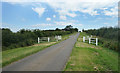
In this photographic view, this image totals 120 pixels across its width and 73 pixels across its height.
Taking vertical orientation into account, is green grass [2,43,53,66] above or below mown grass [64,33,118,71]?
above

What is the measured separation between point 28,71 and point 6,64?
1.61 meters

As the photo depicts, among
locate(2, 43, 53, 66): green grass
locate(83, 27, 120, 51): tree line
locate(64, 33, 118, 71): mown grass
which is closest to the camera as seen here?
locate(64, 33, 118, 71): mown grass

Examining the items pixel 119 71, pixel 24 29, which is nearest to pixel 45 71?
pixel 119 71

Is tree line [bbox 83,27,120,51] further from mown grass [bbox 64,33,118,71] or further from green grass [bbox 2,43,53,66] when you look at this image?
green grass [bbox 2,43,53,66]

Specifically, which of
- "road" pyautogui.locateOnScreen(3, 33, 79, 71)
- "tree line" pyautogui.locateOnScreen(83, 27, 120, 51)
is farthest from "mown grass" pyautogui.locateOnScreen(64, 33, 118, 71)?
"tree line" pyautogui.locateOnScreen(83, 27, 120, 51)

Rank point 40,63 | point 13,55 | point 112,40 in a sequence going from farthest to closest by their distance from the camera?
point 112,40 < point 13,55 < point 40,63

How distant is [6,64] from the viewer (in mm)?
4359

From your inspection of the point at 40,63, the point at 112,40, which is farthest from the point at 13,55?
the point at 112,40

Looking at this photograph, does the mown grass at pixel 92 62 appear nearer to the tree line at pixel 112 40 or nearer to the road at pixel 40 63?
the road at pixel 40 63

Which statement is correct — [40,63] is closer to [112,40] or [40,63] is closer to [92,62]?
[92,62]

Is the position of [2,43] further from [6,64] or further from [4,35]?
[6,64]

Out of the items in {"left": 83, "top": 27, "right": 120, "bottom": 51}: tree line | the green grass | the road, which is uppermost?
{"left": 83, "top": 27, "right": 120, "bottom": 51}: tree line

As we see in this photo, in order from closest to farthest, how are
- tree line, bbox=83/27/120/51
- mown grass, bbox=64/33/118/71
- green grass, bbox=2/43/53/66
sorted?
mown grass, bbox=64/33/118/71 < green grass, bbox=2/43/53/66 < tree line, bbox=83/27/120/51

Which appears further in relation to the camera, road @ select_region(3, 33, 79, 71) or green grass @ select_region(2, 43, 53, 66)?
A: green grass @ select_region(2, 43, 53, 66)
